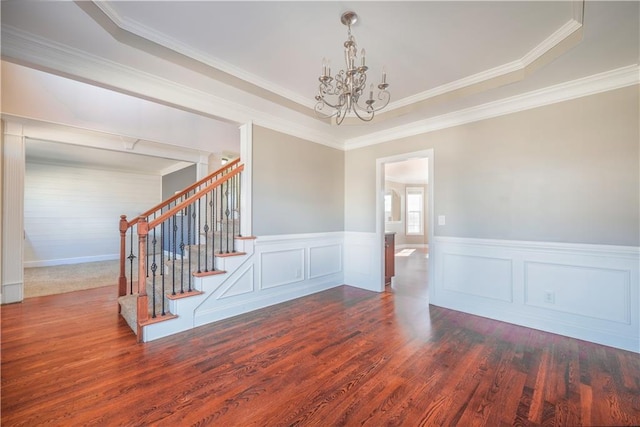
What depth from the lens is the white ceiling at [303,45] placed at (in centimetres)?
193

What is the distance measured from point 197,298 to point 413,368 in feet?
7.67

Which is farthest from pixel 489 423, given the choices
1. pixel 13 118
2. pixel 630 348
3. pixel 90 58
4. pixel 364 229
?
pixel 13 118

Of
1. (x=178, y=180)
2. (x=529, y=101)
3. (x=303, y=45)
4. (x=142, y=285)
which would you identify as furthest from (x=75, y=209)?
(x=529, y=101)

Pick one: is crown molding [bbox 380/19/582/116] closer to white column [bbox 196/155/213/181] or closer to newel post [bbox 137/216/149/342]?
newel post [bbox 137/216/149/342]

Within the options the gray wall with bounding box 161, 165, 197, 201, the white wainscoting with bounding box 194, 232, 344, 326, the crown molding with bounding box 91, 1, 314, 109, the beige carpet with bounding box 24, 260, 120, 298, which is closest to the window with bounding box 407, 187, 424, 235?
the white wainscoting with bounding box 194, 232, 344, 326

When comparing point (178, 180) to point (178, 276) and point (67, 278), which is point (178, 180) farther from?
point (178, 276)

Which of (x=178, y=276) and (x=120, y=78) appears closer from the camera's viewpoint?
(x=120, y=78)

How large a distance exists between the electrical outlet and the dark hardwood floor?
35 cm

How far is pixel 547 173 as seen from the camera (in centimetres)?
289

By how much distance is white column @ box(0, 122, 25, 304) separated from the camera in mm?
3693

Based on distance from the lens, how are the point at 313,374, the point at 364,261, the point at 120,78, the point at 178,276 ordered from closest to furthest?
the point at 313,374
the point at 120,78
the point at 178,276
the point at 364,261

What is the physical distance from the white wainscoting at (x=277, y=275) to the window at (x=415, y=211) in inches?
266

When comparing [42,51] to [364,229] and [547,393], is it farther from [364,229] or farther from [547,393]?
[547,393]

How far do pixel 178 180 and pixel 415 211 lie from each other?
868 cm
